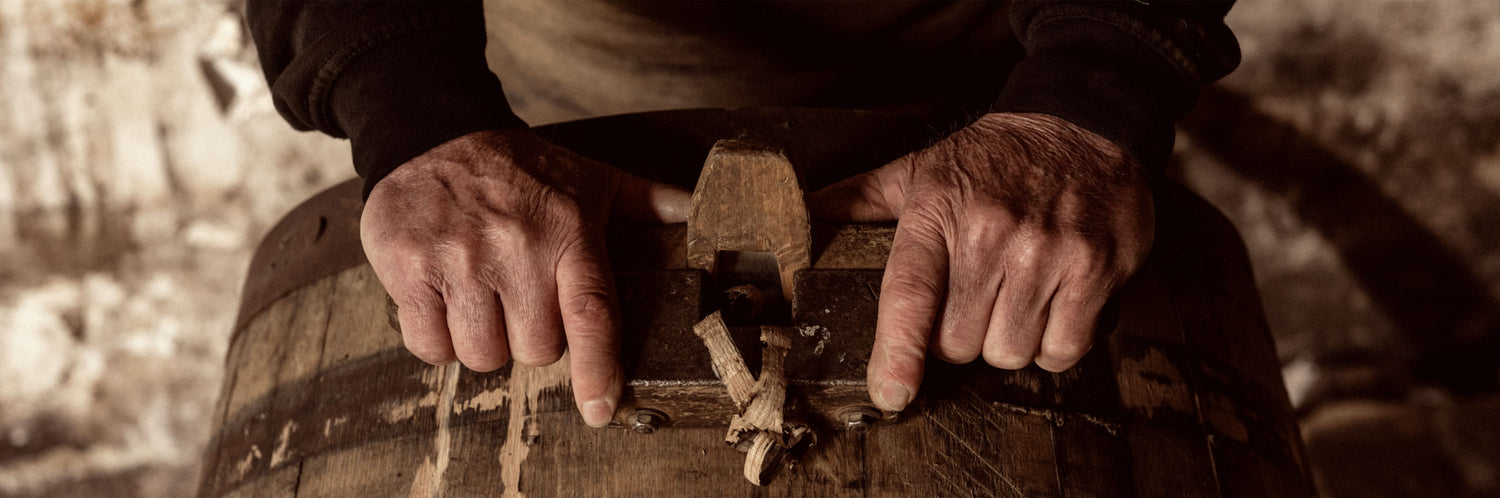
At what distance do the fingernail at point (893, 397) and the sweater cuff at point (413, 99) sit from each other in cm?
55

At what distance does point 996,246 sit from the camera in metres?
0.99

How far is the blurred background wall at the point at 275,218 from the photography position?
2219 millimetres

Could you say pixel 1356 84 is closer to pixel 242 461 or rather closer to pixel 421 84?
pixel 421 84

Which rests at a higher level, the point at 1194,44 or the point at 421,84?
the point at 1194,44

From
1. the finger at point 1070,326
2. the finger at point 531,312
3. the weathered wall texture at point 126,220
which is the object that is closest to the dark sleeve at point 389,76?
the finger at point 531,312

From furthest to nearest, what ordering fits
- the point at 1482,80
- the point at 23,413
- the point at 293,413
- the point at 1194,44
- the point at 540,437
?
the point at 23,413 → the point at 1482,80 → the point at 1194,44 → the point at 293,413 → the point at 540,437

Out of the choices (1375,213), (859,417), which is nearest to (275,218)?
(859,417)

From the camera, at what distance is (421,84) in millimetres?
1117

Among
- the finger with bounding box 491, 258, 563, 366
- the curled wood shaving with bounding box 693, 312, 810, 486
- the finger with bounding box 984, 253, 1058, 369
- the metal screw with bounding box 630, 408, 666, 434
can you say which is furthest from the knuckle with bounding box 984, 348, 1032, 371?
the finger with bounding box 491, 258, 563, 366

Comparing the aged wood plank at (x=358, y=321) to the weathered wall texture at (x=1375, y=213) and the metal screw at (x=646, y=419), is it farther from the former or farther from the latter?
the weathered wall texture at (x=1375, y=213)

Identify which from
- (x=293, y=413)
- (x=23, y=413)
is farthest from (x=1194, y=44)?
(x=23, y=413)

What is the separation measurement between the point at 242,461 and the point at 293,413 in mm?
94

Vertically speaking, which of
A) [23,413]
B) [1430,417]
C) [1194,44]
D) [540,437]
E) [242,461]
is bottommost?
[23,413]

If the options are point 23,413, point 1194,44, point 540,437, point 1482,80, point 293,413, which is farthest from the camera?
point 23,413
